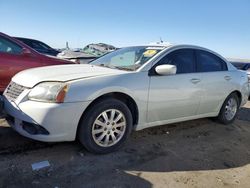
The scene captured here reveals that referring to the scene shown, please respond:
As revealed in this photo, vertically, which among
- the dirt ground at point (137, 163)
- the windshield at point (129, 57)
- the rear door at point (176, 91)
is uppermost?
the windshield at point (129, 57)

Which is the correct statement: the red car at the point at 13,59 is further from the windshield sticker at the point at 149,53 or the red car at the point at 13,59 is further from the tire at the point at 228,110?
the tire at the point at 228,110

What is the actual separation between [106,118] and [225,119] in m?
2.97

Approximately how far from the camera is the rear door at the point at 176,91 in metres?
4.16

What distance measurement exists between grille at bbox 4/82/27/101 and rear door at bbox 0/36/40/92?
1571 mm

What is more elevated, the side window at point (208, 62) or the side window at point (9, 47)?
the side window at point (9, 47)

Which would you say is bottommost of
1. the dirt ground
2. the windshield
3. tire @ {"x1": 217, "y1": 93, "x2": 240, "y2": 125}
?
the dirt ground

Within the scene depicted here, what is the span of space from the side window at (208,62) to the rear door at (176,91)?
0.58 ft

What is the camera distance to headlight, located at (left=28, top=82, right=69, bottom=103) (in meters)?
3.33

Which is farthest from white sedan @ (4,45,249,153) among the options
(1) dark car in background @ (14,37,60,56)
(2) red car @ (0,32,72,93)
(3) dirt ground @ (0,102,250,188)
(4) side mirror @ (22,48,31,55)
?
(1) dark car in background @ (14,37,60,56)

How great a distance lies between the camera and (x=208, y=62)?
5164 mm

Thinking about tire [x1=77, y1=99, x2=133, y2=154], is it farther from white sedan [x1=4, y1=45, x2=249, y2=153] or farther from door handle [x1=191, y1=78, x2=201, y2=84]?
door handle [x1=191, y1=78, x2=201, y2=84]

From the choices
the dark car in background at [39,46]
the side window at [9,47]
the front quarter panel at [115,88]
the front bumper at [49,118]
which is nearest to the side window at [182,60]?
the front quarter panel at [115,88]

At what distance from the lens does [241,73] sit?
5809 millimetres

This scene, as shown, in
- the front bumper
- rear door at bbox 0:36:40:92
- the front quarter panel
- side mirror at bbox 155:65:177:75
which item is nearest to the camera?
the front bumper
